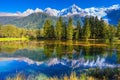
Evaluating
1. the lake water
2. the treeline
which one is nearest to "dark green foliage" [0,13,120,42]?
the treeline

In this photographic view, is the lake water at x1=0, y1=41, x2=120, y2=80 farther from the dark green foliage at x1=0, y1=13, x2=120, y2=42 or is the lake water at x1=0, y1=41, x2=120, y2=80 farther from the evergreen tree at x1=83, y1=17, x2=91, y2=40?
the evergreen tree at x1=83, y1=17, x2=91, y2=40

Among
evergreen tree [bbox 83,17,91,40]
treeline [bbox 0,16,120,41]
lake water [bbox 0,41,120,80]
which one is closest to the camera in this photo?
lake water [bbox 0,41,120,80]

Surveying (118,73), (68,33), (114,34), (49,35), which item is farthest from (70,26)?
(118,73)

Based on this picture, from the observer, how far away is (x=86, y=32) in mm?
135500

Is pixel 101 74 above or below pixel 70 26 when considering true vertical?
below

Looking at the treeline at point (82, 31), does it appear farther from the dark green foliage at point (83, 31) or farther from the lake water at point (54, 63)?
the lake water at point (54, 63)

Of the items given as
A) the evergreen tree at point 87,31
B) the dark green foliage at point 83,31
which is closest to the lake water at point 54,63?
the dark green foliage at point 83,31

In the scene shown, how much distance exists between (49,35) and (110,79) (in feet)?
390

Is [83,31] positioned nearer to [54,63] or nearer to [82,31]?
[82,31]

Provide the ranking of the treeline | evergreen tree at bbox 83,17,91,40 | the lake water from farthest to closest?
evergreen tree at bbox 83,17,91,40
the treeline
the lake water

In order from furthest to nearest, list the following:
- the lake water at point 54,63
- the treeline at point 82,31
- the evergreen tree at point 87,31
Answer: the evergreen tree at point 87,31
the treeline at point 82,31
the lake water at point 54,63

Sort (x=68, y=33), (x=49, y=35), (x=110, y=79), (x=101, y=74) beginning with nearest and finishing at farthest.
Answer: (x=110, y=79) → (x=101, y=74) → (x=68, y=33) → (x=49, y=35)

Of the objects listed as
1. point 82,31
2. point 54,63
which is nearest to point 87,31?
point 82,31

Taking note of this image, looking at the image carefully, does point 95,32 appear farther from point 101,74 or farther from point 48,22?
point 101,74
